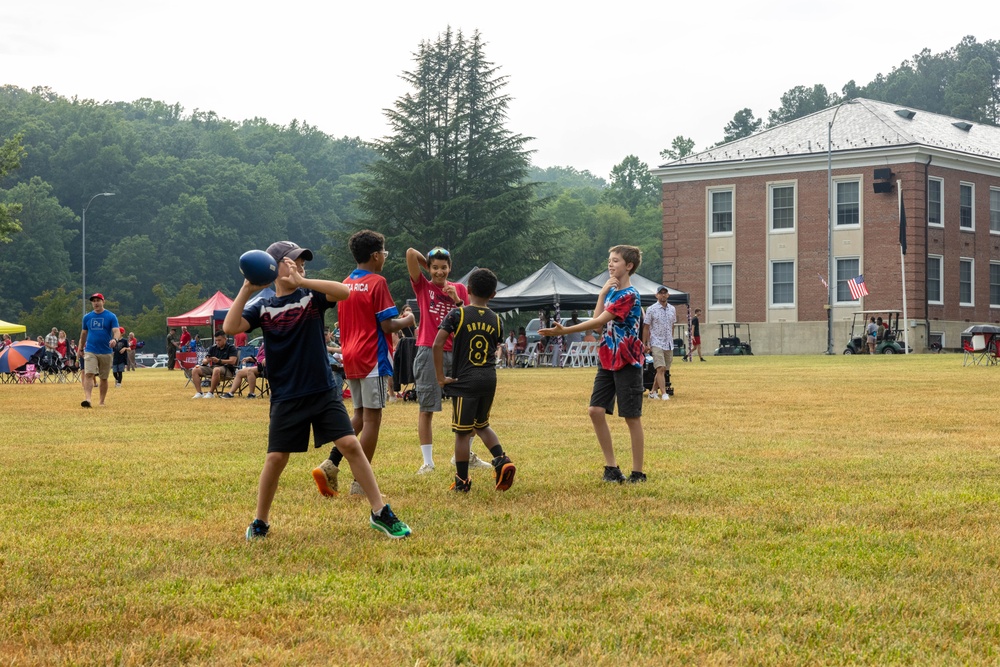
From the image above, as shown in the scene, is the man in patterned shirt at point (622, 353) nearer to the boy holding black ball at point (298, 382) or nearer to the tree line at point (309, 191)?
the boy holding black ball at point (298, 382)

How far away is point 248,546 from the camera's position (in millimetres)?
6484

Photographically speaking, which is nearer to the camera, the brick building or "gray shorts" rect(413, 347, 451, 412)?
"gray shorts" rect(413, 347, 451, 412)

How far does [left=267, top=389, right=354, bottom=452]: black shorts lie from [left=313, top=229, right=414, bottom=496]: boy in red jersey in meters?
1.65

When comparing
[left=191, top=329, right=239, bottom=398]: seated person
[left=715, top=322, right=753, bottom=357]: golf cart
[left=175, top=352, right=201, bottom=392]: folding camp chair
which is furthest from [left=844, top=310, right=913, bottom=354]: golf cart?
[left=191, top=329, right=239, bottom=398]: seated person

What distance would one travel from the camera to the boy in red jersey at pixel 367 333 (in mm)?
8453

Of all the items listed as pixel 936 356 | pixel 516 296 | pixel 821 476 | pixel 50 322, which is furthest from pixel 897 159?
pixel 821 476

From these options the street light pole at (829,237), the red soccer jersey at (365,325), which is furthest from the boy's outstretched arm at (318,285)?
the street light pole at (829,237)

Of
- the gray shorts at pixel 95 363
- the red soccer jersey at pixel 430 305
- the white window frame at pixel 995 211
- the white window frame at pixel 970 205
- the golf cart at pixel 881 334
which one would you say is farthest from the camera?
the white window frame at pixel 995 211

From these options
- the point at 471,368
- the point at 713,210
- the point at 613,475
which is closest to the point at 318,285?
the point at 471,368

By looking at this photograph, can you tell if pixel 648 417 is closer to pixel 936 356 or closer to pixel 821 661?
pixel 821 661

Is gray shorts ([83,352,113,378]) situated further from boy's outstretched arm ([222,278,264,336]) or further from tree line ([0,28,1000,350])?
tree line ([0,28,1000,350])

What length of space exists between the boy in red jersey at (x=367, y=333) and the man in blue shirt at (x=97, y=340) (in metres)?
11.6

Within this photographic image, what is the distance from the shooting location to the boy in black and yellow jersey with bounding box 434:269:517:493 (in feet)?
28.1

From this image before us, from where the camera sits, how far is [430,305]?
998 centimetres
